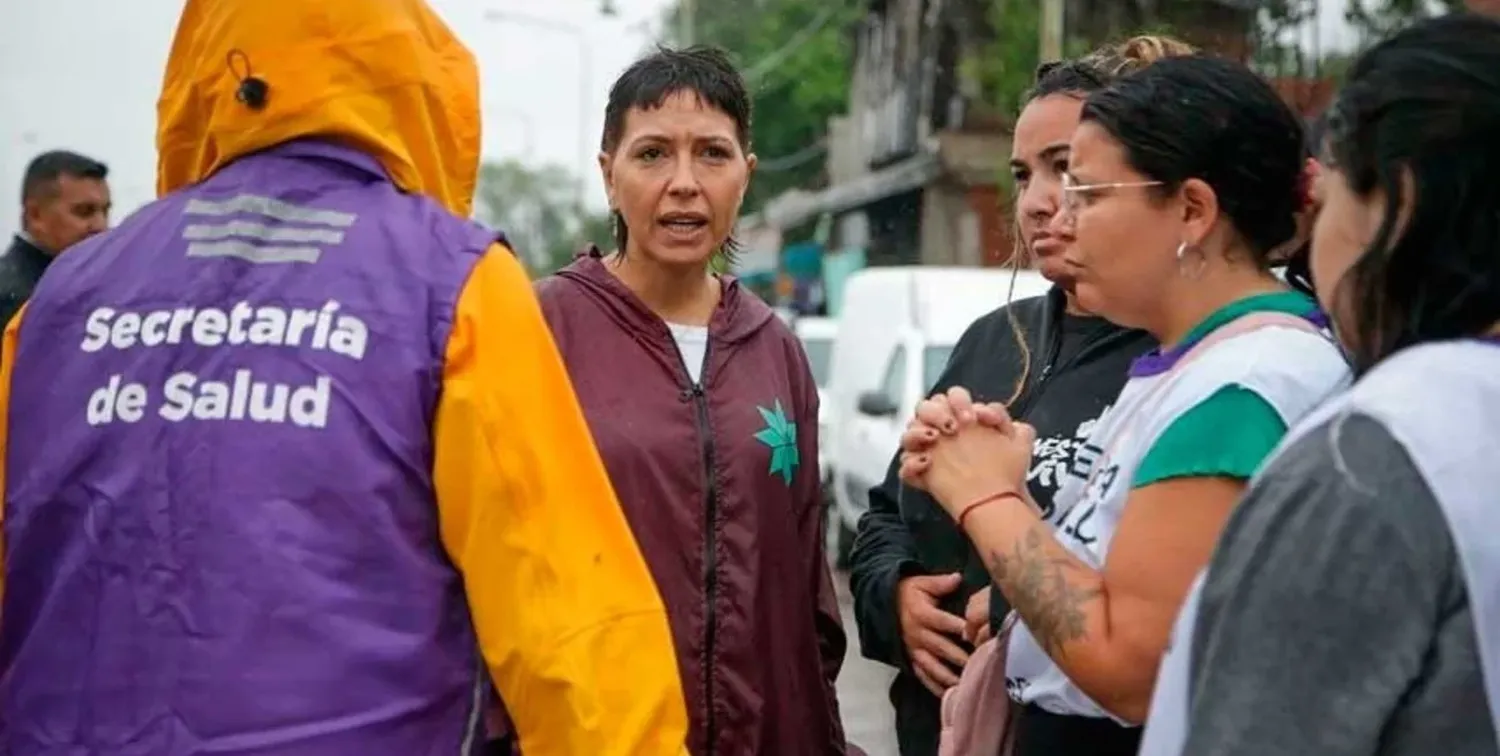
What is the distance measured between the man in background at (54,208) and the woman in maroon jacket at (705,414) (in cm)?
314

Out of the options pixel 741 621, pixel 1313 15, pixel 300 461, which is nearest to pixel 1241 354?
pixel 300 461

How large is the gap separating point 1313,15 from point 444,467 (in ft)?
48.0

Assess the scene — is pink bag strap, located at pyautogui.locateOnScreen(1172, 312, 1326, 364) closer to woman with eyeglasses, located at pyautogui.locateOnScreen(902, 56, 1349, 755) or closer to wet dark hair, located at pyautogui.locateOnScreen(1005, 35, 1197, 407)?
woman with eyeglasses, located at pyautogui.locateOnScreen(902, 56, 1349, 755)

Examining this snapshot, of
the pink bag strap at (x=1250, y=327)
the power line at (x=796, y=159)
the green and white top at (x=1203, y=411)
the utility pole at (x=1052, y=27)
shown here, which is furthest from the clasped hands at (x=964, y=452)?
the power line at (x=796, y=159)

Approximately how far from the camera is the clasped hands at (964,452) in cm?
230

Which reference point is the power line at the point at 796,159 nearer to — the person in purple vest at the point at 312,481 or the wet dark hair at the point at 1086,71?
the wet dark hair at the point at 1086,71

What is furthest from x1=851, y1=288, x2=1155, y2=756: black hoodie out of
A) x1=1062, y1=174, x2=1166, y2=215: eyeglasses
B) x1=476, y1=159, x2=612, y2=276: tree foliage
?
x1=476, y1=159, x2=612, y2=276: tree foliage

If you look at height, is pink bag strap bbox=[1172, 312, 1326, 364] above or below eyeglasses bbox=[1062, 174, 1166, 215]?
below

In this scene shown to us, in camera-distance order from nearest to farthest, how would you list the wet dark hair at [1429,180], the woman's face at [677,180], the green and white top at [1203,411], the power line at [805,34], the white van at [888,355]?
A: 1. the wet dark hair at [1429,180]
2. the green and white top at [1203,411]
3. the woman's face at [677,180]
4. the white van at [888,355]
5. the power line at [805,34]

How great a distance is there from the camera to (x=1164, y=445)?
206 centimetres

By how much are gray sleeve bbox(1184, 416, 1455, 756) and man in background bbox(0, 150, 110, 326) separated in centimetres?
511

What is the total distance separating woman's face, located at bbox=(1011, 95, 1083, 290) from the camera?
9.95 ft

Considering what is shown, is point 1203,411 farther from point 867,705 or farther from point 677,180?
point 867,705

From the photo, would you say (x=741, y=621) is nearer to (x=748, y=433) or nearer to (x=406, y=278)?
(x=748, y=433)
